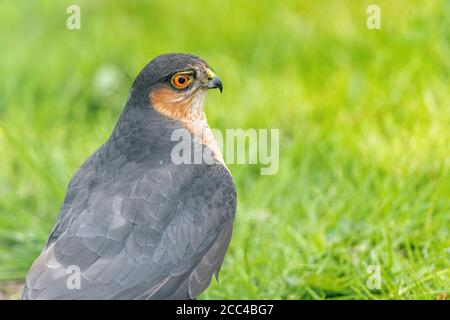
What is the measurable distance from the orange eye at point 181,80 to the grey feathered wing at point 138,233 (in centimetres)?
55

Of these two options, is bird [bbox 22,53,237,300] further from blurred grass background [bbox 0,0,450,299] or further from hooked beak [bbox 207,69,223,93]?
blurred grass background [bbox 0,0,450,299]

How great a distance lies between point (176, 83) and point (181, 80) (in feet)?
0.14

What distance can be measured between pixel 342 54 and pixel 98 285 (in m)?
4.43

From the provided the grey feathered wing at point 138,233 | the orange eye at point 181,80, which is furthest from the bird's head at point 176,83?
the grey feathered wing at point 138,233

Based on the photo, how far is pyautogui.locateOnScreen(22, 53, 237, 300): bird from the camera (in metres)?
4.78

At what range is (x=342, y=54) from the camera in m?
8.45

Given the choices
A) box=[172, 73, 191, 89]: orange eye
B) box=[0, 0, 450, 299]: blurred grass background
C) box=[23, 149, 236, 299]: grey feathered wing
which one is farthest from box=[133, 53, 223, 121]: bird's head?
box=[0, 0, 450, 299]: blurred grass background

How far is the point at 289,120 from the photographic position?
7.74 m

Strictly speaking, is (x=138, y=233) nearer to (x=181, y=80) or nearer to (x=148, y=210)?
(x=148, y=210)

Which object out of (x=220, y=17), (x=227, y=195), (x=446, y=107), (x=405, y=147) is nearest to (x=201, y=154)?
(x=227, y=195)

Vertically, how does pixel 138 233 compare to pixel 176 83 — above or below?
below

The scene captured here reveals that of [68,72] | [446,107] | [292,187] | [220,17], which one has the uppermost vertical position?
[220,17]

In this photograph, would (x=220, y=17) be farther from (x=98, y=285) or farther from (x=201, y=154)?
(x=98, y=285)

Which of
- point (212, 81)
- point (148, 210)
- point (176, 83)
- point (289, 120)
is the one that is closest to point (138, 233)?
point (148, 210)
